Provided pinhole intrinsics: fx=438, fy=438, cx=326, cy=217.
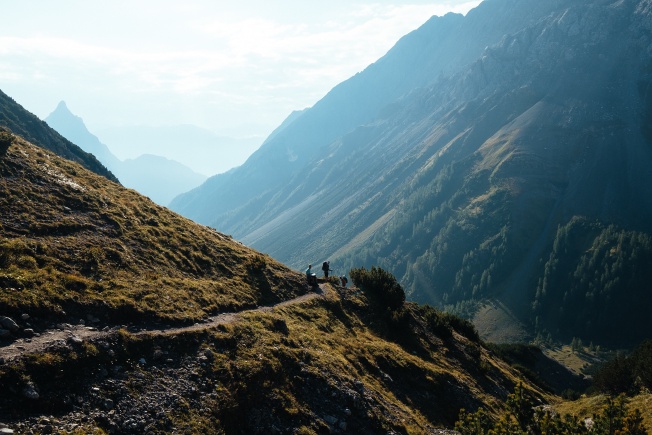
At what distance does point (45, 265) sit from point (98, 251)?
14.9 ft

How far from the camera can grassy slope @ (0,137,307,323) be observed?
2548cm

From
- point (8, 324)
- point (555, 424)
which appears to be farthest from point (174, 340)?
point (555, 424)

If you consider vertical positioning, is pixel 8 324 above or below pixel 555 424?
above

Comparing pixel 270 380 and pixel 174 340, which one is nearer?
pixel 174 340

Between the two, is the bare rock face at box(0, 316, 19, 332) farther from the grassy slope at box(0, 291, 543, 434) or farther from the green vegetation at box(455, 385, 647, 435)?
the green vegetation at box(455, 385, 647, 435)

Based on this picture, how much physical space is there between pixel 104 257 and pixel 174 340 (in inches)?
406

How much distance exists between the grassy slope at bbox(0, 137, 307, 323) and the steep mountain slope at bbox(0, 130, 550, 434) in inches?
5.2

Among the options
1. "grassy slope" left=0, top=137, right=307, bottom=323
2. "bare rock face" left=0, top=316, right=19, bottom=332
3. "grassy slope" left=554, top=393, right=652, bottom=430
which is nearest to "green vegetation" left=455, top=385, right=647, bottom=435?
"grassy slope" left=554, top=393, right=652, bottom=430

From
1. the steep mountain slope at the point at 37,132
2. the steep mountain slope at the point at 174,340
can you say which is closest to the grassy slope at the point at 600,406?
the steep mountain slope at the point at 174,340

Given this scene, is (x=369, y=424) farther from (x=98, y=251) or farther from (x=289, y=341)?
(x=98, y=251)

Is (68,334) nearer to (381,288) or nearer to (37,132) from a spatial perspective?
(381,288)

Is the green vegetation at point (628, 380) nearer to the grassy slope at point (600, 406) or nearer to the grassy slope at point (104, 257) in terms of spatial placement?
the grassy slope at point (600, 406)

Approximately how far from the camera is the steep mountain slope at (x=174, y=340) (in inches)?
789

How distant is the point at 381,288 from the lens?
50562mm
